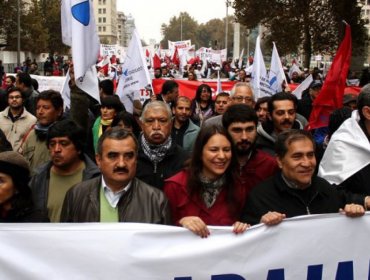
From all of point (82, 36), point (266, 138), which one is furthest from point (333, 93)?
point (82, 36)

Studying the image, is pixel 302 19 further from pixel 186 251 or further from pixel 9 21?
pixel 186 251

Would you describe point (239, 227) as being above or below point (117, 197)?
below

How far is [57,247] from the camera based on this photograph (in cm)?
298

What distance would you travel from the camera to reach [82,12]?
5.25 metres

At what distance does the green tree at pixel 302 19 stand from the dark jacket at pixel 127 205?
21554 mm

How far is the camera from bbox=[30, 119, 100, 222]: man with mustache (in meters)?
3.54

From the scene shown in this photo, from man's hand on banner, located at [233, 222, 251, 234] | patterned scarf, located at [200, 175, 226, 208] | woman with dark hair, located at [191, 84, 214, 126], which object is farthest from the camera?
woman with dark hair, located at [191, 84, 214, 126]

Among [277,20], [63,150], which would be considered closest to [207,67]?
[277,20]

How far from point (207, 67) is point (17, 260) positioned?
2257cm

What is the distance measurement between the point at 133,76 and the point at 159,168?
3.50 meters

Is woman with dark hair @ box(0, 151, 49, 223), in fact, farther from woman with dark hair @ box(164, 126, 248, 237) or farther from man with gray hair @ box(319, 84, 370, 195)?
man with gray hair @ box(319, 84, 370, 195)

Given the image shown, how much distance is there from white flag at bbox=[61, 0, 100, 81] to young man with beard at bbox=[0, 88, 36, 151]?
0.99 meters

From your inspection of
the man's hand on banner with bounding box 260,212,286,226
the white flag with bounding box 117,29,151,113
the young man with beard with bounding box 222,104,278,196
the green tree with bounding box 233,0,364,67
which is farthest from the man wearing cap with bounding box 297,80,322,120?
the green tree with bounding box 233,0,364,67

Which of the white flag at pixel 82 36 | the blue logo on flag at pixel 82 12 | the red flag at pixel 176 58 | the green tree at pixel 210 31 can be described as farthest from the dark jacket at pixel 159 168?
the green tree at pixel 210 31
